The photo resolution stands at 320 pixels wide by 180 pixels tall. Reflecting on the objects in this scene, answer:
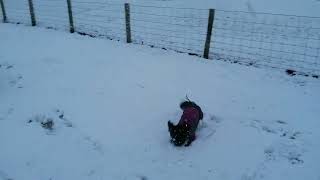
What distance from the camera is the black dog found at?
5.91 meters

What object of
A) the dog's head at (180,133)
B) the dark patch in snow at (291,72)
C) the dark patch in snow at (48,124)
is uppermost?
the dog's head at (180,133)

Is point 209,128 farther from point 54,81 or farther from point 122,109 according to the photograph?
point 54,81

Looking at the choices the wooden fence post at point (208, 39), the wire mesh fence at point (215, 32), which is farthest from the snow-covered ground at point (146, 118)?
the wire mesh fence at point (215, 32)

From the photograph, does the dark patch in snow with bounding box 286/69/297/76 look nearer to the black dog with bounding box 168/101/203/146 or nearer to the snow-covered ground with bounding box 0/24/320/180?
the snow-covered ground with bounding box 0/24/320/180

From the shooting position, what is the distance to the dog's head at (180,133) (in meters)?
5.91

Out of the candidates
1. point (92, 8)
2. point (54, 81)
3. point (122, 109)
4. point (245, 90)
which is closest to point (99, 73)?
point (54, 81)

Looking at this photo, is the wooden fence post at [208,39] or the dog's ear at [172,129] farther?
the wooden fence post at [208,39]

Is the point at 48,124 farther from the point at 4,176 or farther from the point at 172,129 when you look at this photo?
the point at 172,129

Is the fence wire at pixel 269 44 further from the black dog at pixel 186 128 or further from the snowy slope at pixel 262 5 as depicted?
the black dog at pixel 186 128

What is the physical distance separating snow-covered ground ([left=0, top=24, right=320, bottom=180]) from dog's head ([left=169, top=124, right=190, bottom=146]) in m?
0.18

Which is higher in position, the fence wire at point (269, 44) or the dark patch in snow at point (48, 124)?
the fence wire at point (269, 44)

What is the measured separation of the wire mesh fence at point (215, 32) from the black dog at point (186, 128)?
4.06 m

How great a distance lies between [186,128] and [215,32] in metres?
7.79

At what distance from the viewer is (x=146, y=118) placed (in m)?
6.96
